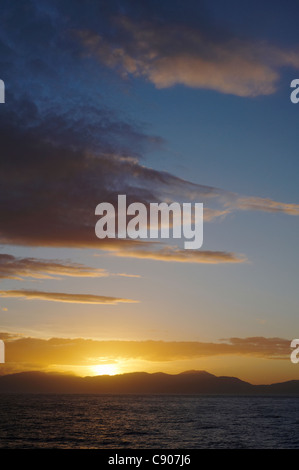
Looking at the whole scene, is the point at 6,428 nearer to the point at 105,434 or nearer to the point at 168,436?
the point at 105,434

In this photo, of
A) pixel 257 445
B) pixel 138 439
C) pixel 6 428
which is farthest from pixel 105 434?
pixel 257 445

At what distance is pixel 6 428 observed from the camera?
3246 inches
